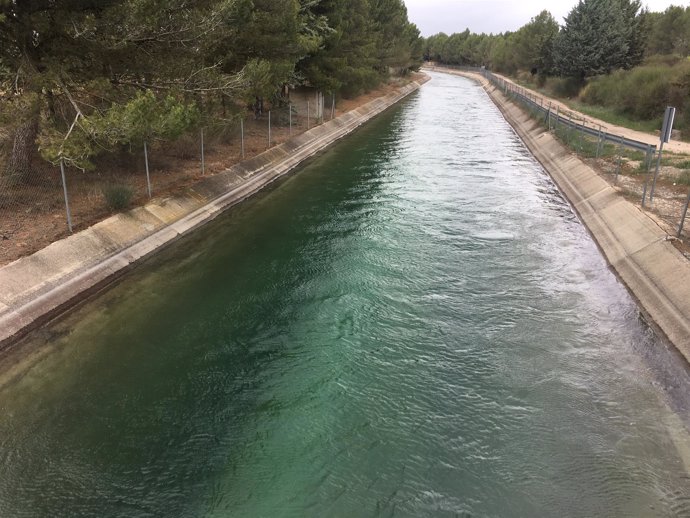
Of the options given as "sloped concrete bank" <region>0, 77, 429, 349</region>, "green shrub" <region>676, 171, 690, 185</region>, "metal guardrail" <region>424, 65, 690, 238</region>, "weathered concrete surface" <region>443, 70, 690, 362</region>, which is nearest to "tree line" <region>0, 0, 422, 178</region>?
"sloped concrete bank" <region>0, 77, 429, 349</region>

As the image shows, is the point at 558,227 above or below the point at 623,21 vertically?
below

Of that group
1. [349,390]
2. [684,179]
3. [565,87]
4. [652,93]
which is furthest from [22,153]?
[565,87]

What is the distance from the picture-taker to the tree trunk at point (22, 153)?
→ 1606cm

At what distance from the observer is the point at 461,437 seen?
860 centimetres

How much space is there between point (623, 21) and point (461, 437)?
57.1 m

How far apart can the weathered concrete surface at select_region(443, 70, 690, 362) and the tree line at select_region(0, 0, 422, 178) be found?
12951mm

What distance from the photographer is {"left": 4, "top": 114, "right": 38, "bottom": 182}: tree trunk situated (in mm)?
16062

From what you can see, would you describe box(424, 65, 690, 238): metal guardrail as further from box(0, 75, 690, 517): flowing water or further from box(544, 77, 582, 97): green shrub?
box(544, 77, 582, 97): green shrub

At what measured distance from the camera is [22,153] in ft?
53.0

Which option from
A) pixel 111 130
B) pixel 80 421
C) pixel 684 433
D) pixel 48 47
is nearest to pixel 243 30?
pixel 48 47

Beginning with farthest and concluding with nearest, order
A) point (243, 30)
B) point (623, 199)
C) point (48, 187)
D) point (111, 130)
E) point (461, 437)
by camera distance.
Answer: point (243, 30), point (623, 199), point (48, 187), point (111, 130), point (461, 437)

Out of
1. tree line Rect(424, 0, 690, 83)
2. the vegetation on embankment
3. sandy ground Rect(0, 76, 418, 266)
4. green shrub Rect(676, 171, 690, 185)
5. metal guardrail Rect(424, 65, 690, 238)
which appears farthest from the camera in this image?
tree line Rect(424, 0, 690, 83)

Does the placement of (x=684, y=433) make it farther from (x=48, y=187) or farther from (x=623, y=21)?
(x=623, y=21)

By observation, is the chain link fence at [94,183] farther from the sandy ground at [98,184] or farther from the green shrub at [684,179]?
the green shrub at [684,179]
